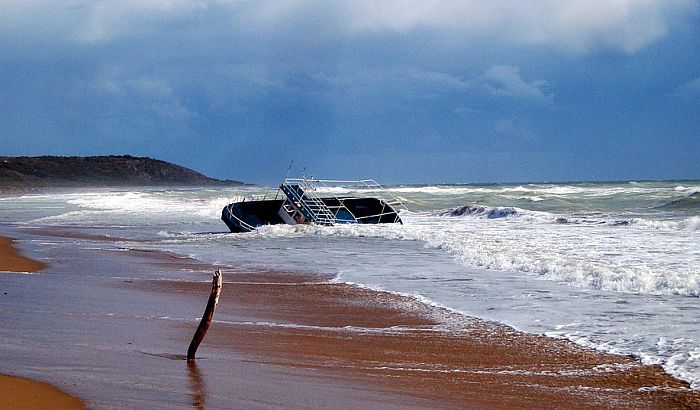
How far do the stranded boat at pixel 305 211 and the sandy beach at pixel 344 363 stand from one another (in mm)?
14481

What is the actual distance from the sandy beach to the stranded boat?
1448cm

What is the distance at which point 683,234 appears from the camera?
1991 centimetres

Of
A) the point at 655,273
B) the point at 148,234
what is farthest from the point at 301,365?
the point at 148,234

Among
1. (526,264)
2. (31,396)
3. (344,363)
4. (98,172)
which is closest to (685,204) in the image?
(526,264)

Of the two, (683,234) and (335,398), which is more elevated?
(683,234)

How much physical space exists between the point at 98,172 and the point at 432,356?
159913 millimetres

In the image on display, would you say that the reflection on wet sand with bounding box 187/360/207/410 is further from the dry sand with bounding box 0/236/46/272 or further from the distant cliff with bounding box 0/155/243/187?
the distant cliff with bounding box 0/155/243/187

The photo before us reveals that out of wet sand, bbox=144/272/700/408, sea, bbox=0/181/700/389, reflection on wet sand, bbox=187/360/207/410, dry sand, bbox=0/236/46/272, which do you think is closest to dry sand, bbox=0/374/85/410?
reflection on wet sand, bbox=187/360/207/410

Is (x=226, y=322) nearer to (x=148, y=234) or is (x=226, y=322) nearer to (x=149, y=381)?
(x=149, y=381)

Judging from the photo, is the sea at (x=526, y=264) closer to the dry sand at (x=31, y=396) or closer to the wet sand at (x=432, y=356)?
the wet sand at (x=432, y=356)

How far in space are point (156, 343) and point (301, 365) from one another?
57.6 inches

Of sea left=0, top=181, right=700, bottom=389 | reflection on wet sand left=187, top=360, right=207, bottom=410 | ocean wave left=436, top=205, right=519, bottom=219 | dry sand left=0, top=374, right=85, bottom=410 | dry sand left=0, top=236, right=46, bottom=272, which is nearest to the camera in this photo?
dry sand left=0, top=374, right=85, bottom=410

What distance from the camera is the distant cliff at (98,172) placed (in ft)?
465

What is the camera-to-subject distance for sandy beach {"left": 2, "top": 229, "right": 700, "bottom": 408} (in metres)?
5.41
